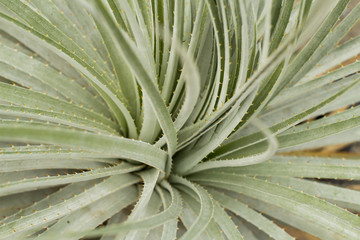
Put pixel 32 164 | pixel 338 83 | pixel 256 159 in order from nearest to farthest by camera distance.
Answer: pixel 256 159 → pixel 32 164 → pixel 338 83

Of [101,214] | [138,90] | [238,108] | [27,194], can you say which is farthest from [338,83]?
[27,194]

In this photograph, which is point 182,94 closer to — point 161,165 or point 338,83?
point 161,165

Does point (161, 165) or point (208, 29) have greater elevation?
point (208, 29)

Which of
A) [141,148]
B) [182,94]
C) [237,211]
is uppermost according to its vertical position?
[182,94]

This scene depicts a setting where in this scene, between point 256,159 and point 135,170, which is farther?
point 135,170

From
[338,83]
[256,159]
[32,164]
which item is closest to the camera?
[256,159]

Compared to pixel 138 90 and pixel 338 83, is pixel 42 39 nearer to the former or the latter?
pixel 138 90
